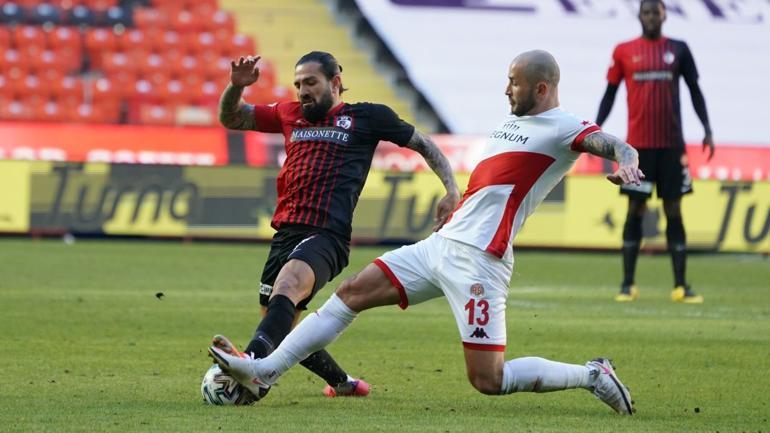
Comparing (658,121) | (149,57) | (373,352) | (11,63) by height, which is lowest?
(373,352)

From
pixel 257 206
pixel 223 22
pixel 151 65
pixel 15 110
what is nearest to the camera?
pixel 257 206

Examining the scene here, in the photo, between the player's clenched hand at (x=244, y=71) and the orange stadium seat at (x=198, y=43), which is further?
the orange stadium seat at (x=198, y=43)

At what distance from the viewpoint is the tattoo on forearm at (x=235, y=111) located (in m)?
7.16

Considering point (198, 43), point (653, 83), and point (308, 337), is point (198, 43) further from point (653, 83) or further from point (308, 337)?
point (308, 337)

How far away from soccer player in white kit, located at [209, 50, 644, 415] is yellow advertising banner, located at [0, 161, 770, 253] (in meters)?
12.3

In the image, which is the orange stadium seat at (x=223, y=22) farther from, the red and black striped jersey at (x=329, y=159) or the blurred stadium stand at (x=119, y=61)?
the red and black striped jersey at (x=329, y=159)

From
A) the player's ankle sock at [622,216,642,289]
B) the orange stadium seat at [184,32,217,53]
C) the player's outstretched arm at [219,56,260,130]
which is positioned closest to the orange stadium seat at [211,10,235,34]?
the orange stadium seat at [184,32,217,53]

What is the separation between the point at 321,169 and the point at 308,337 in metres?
1.03

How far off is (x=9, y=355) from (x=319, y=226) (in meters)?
2.18

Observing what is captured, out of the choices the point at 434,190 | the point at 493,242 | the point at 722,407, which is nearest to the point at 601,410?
the point at 722,407

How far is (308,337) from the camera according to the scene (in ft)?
20.6

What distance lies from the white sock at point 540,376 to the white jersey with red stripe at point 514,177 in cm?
47

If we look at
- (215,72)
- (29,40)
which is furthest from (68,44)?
(215,72)

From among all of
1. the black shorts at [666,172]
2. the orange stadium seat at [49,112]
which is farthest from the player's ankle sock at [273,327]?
Answer: the orange stadium seat at [49,112]
